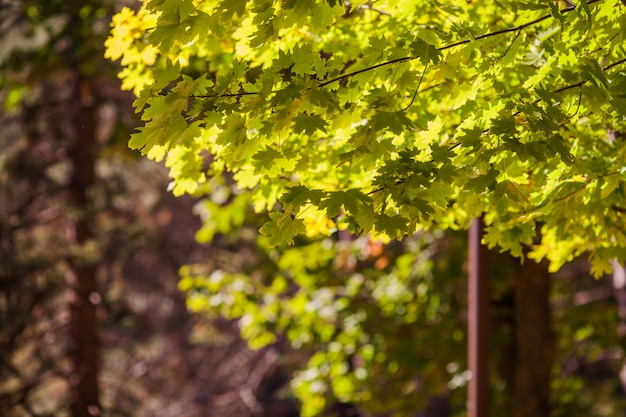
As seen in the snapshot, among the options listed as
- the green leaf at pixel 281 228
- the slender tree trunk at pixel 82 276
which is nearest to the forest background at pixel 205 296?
the slender tree trunk at pixel 82 276

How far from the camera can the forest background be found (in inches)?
400

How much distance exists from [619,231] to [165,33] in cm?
256

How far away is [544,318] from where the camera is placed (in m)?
9.40

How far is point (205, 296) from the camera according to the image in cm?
1036

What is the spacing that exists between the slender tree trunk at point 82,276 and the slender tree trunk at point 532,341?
7.54 meters

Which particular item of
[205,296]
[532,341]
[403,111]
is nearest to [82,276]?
[205,296]

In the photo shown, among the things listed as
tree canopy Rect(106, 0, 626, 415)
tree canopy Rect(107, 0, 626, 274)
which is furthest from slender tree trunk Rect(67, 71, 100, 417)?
tree canopy Rect(107, 0, 626, 274)

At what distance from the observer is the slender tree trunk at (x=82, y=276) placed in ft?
47.6

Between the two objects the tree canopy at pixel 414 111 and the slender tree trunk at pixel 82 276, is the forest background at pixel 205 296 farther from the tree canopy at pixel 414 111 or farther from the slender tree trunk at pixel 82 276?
the tree canopy at pixel 414 111

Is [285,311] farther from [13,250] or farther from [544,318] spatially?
[13,250]

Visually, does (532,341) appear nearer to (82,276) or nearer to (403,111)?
(403,111)

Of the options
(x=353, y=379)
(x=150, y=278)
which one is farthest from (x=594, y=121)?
(x=150, y=278)

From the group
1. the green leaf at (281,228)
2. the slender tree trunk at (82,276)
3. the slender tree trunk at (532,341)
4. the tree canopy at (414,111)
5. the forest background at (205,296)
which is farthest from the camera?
the slender tree trunk at (82,276)

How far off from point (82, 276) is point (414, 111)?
11040 mm
